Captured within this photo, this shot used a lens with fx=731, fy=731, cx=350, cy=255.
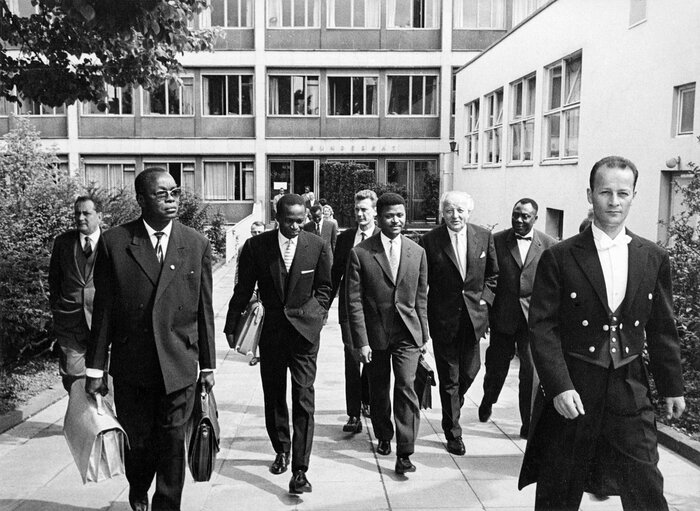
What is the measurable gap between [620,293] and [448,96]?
1231 inches

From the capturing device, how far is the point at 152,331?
168 inches

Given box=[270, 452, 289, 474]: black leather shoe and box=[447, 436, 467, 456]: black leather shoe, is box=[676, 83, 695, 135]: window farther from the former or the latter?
box=[270, 452, 289, 474]: black leather shoe

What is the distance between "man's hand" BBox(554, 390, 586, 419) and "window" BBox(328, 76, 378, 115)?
31716 mm

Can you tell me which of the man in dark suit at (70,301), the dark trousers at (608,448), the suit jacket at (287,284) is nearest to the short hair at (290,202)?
the suit jacket at (287,284)

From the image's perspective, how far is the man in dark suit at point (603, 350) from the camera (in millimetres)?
3668

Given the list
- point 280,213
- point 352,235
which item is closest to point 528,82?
point 352,235

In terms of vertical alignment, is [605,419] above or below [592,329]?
below

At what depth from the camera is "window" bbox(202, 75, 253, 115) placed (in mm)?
34156

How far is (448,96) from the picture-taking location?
33938 millimetres

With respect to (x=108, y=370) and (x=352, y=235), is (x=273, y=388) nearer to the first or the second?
(x=108, y=370)

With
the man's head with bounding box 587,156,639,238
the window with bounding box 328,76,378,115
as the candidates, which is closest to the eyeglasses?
the man's head with bounding box 587,156,639,238

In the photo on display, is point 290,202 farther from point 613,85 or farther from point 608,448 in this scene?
Answer: point 613,85

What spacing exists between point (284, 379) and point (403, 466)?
110 cm

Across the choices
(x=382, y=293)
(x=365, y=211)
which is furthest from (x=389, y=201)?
(x=365, y=211)
